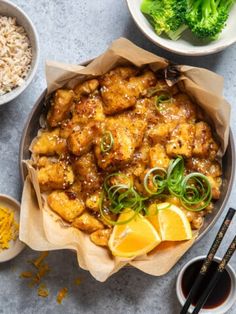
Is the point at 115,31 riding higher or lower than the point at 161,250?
higher

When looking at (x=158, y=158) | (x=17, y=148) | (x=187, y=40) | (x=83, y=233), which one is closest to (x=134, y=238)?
(x=83, y=233)

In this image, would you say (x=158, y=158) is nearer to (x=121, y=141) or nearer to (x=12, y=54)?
(x=121, y=141)

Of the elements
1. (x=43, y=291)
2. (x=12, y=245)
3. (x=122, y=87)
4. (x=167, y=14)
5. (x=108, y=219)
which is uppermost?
(x=167, y=14)

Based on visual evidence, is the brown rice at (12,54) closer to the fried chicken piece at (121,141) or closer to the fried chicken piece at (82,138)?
A: the fried chicken piece at (82,138)

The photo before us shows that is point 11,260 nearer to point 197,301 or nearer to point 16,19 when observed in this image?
point 197,301

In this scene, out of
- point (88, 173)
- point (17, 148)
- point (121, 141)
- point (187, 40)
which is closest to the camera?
point (121, 141)

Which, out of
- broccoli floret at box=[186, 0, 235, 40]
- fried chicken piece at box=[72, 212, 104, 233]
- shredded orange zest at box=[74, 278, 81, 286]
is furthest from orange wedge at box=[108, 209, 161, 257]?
broccoli floret at box=[186, 0, 235, 40]

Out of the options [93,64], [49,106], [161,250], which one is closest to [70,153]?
[49,106]
